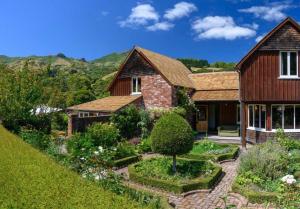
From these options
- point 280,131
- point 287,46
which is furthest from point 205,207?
point 287,46

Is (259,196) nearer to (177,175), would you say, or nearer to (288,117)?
(177,175)

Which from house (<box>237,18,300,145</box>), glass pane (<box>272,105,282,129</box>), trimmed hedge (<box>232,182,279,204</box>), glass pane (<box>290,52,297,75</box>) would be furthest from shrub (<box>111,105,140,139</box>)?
trimmed hedge (<box>232,182,279,204</box>)

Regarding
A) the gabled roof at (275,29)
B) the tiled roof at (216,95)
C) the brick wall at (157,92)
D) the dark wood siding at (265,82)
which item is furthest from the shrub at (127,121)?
the gabled roof at (275,29)

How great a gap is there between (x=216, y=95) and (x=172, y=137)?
17.0m

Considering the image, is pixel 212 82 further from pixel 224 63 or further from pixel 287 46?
pixel 224 63

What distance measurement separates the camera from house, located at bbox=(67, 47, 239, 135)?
28484 mm

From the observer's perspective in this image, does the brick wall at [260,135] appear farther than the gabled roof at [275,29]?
Yes

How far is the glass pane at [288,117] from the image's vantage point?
77.1 feet

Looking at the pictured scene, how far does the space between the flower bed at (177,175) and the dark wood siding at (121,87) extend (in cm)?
1540

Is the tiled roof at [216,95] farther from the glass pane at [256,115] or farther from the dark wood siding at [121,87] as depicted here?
the dark wood siding at [121,87]

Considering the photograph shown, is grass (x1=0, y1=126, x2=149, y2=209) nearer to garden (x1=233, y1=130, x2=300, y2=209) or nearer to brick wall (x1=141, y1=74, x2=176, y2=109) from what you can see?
garden (x1=233, y1=130, x2=300, y2=209)

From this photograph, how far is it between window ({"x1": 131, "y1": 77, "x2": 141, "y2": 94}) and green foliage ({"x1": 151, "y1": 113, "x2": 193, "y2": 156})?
16.4 m

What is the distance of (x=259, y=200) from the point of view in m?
11.1

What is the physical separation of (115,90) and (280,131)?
15.6m
